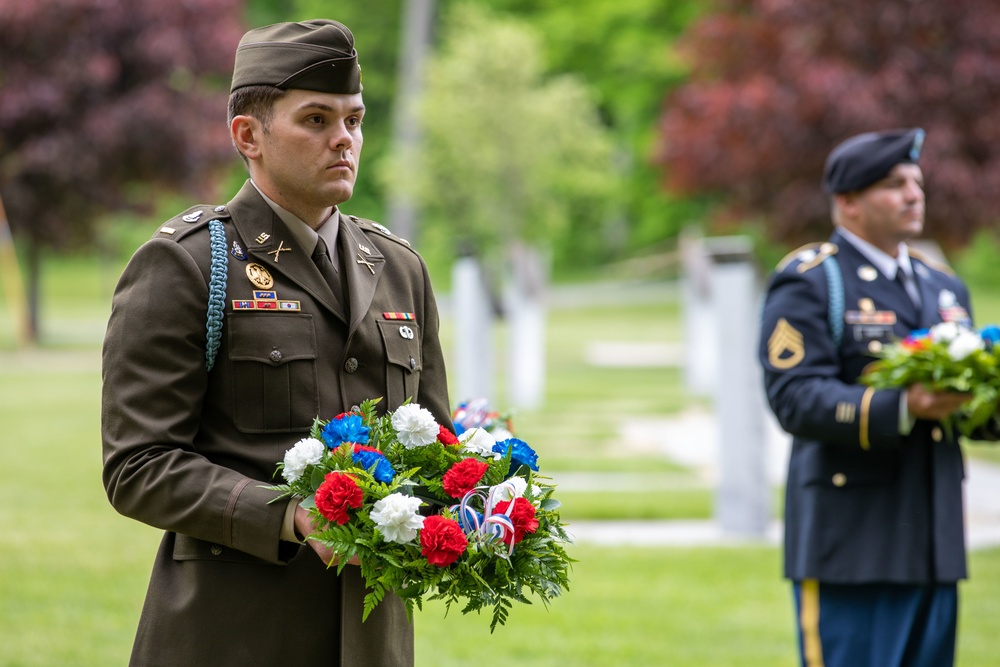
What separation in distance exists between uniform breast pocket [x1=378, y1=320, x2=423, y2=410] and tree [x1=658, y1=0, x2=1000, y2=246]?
11.3m

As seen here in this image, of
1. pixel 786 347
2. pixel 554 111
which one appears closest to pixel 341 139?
pixel 786 347

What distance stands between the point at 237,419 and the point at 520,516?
2.04ft

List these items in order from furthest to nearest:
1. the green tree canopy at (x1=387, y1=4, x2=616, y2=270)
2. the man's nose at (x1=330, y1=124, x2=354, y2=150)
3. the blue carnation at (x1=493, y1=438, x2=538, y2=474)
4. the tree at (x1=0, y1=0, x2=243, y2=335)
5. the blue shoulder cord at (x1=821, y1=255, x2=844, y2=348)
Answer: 1. the green tree canopy at (x1=387, y1=4, x2=616, y2=270)
2. the tree at (x1=0, y1=0, x2=243, y2=335)
3. the blue shoulder cord at (x1=821, y1=255, x2=844, y2=348)
4. the blue carnation at (x1=493, y1=438, x2=538, y2=474)
5. the man's nose at (x1=330, y1=124, x2=354, y2=150)

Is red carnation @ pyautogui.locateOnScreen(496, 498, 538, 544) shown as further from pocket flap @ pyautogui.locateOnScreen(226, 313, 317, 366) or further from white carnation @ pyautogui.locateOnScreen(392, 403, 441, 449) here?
Answer: pocket flap @ pyautogui.locateOnScreen(226, 313, 317, 366)

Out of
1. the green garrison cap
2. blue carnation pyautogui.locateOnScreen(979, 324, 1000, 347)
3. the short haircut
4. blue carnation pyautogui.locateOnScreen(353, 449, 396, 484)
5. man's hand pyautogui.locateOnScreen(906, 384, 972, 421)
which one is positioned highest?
the green garrison cap

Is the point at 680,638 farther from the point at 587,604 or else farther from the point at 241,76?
the point at 241,76

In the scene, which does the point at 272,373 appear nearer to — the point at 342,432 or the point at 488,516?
the point at 342,432

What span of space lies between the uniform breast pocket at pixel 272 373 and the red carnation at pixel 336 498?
259 millimetres

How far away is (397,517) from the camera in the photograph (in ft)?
8.72

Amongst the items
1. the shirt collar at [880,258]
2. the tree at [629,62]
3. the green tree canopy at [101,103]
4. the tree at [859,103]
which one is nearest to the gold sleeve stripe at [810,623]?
the shirt collar at [880,258]

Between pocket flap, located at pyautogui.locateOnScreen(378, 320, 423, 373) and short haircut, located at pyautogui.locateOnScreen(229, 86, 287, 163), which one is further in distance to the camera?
pocket flap, located at pyautogui.locateOnScreen(378, 320, 423, 373)

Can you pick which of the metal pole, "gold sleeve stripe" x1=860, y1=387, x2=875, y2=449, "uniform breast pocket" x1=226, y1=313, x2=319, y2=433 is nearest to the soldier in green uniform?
"uniform breast pocket" x1=226, y1=313, x2=319, y2=433

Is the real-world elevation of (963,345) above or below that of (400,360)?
above

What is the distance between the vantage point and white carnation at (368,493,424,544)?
266 centimetres
